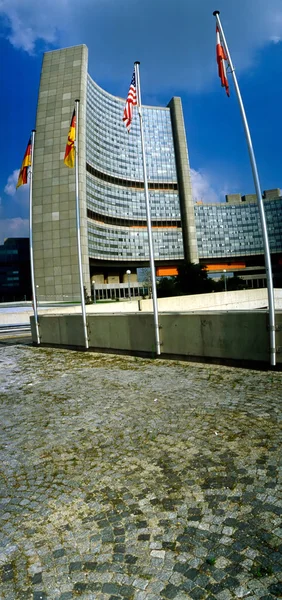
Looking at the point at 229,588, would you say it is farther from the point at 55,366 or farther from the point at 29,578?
the point at 55,366

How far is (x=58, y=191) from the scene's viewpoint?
8125 centimetres

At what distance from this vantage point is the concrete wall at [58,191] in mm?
80938

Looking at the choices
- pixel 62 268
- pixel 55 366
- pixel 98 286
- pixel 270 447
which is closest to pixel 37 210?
pixel 62 268

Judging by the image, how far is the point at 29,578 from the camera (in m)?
2.73

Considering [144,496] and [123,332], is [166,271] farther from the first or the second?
[144,496]

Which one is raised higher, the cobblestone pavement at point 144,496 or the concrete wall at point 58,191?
the concrete wall at point 58,191

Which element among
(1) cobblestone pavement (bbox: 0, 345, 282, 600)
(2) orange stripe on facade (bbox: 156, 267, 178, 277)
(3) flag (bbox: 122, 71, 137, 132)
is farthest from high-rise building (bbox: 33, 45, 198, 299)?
(1) cobblestone pavement (bbox: 0, 345, 282, 600)

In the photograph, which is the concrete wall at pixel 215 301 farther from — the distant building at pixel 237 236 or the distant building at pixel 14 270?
the distant building at pixel 237 236

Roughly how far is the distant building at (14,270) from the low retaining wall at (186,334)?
87.4 m

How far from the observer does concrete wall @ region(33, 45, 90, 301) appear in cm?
8094

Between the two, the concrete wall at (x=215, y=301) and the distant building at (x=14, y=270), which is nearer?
the concrete wall at (x=215, y=301)

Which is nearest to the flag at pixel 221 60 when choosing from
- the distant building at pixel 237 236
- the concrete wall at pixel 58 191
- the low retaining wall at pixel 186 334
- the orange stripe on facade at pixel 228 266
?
the low retaining wall at pixel 186 334

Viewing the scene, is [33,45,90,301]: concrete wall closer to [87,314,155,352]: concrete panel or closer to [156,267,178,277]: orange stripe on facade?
[156,267,178,277]: orange stripe on facade

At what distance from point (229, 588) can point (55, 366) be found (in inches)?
368
